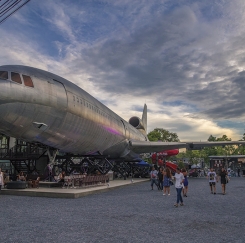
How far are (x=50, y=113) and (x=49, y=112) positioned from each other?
93 millimetres

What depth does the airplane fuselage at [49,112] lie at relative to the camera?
11398 mm

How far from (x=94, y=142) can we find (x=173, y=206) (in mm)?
8177

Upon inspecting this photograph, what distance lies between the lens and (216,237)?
613 centimetres

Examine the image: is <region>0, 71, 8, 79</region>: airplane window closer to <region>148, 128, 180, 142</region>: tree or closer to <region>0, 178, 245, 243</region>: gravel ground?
<region>0, 178, 245, 243</region>: gravel ground

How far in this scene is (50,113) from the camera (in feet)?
42.5

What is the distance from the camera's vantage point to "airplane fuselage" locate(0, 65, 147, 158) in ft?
37.4

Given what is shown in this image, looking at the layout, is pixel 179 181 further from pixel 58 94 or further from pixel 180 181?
pixel 58 94

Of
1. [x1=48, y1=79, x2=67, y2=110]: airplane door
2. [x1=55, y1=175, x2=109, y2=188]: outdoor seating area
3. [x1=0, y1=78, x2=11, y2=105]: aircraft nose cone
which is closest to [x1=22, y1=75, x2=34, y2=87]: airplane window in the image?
[x1=0, y1=78, x2=11, y2=105]: aircraft nose cone

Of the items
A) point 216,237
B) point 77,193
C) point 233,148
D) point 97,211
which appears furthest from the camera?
point 233,148

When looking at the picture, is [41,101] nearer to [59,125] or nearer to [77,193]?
[59,125]

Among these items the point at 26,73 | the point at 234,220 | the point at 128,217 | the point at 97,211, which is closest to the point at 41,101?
the point at 26,73

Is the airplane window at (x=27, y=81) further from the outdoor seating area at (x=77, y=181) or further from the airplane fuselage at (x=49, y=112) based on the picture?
the outdoor seating area at (x=77, y=181)

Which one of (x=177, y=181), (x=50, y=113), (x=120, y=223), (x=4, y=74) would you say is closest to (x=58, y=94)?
(x=50, y=113)

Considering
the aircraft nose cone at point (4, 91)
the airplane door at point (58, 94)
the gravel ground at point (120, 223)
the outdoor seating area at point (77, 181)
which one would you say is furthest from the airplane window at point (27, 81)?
the outdoor seating area at point (77, 181)
